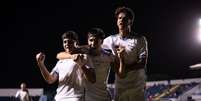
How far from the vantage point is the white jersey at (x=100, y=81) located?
4.18 metres

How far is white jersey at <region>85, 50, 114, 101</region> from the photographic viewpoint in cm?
418

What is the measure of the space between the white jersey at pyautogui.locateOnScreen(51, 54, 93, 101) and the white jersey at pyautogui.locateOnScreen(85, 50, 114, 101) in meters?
0.08

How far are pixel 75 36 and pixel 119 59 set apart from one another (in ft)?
1.59

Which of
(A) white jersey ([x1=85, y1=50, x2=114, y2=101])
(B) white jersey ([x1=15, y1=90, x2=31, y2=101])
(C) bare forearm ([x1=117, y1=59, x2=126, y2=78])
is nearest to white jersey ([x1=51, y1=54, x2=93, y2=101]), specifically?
(A) white jersey ([x1=85, y1=50, x2=114, y2=101])

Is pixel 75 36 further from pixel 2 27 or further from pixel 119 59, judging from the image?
pixel 2 27

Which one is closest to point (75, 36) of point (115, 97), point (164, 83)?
point (115, 97)

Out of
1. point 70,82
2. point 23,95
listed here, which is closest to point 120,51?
point 70,82

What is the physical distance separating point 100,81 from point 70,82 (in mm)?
290

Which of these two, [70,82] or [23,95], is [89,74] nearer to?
[70,82]

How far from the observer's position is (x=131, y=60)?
4.36 metres

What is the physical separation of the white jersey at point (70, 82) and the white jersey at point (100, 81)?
0.27ft

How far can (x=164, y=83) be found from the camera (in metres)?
15.7

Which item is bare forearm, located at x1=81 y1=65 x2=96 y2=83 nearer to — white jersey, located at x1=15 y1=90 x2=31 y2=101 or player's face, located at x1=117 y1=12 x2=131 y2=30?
player's face, located at x1=117 y1=12 x2=131 y2=30

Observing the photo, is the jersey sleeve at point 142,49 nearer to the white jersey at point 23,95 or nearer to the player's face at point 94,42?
the player's face at point 94,42
